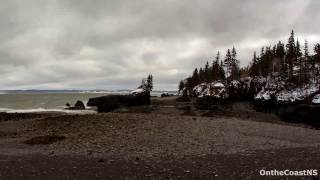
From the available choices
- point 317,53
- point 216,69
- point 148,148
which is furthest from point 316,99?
point 216,69

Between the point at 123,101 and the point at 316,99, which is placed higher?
the point at 316,99

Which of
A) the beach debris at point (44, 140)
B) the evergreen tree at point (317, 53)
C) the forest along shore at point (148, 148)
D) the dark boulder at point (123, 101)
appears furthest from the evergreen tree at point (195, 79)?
the beach debris at point (44, 140)

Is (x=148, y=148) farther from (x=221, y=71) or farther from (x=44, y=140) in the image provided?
(x=221, y=71)

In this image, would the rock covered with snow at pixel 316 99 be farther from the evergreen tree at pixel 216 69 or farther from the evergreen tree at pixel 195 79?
the evergreen tree at pixel 195 79

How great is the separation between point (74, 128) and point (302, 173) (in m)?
21.1

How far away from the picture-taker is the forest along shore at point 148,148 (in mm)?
19078

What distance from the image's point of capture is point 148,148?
26.0 meters

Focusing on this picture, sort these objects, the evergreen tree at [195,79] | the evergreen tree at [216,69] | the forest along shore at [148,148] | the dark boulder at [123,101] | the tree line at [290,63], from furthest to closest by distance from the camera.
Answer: the evergreen tree at [195,79], the evergreen tree at [216,69], the tree line at [290,63], the dark boulder at [123,101], the forest along shore at [148,148]

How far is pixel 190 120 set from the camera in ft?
132

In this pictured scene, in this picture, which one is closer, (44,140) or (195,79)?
(44,140)

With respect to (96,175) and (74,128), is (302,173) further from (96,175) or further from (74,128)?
(74,128)

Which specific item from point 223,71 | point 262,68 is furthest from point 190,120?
point 223,71

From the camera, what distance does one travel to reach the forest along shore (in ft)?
62.6

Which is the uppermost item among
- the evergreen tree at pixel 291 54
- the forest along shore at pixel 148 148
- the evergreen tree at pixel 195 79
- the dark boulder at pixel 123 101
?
the evergreen tree at pixel 291 54
